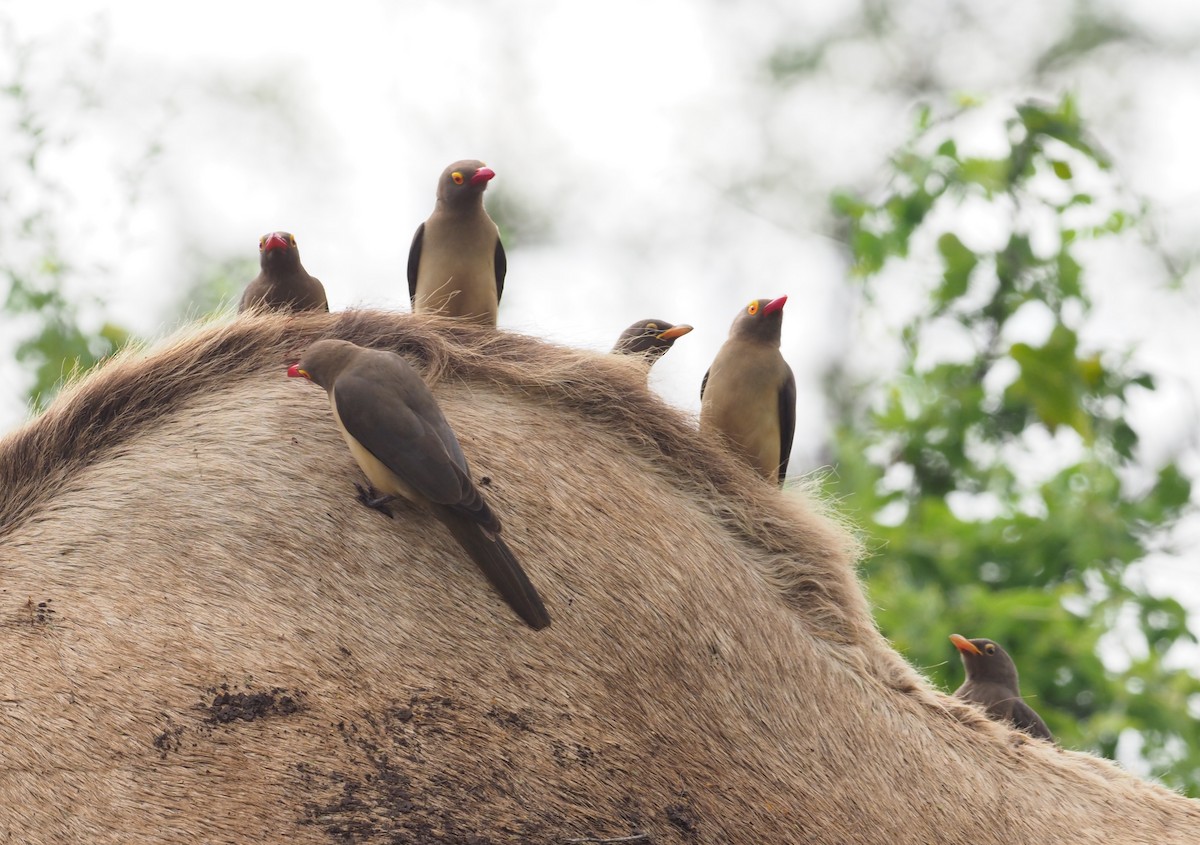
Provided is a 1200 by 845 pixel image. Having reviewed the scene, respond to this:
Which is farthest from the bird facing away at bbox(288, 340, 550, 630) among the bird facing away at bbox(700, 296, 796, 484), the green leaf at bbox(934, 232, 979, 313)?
the green leaf at bbox(934, 232, 979, 313)

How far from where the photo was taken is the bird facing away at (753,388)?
171 inches

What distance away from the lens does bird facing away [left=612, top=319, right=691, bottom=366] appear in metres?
4.82

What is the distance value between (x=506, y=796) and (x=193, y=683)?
0.85 meters

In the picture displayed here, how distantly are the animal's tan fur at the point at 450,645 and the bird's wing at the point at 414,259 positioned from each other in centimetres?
48

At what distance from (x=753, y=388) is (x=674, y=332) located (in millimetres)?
593

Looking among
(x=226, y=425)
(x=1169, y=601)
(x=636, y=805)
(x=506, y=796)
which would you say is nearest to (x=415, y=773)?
(x=506, y=796)

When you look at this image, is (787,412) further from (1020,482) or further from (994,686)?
(1020,482)

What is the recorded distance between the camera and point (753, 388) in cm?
436

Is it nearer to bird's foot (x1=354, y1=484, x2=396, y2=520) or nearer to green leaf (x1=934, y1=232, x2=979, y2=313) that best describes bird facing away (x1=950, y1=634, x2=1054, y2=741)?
bird's foot (x1=354, y1=484, x2=396, y2=520)

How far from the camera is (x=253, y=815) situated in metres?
3.23

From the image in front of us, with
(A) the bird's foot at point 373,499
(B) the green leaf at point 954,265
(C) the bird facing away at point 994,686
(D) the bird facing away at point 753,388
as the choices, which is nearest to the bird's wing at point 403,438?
(A) the bird's foot at point 373,499

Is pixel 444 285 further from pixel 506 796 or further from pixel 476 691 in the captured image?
pixel 506 796

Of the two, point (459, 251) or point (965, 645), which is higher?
point (459, 251)

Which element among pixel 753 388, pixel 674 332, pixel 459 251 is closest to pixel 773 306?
pixel 753 388
